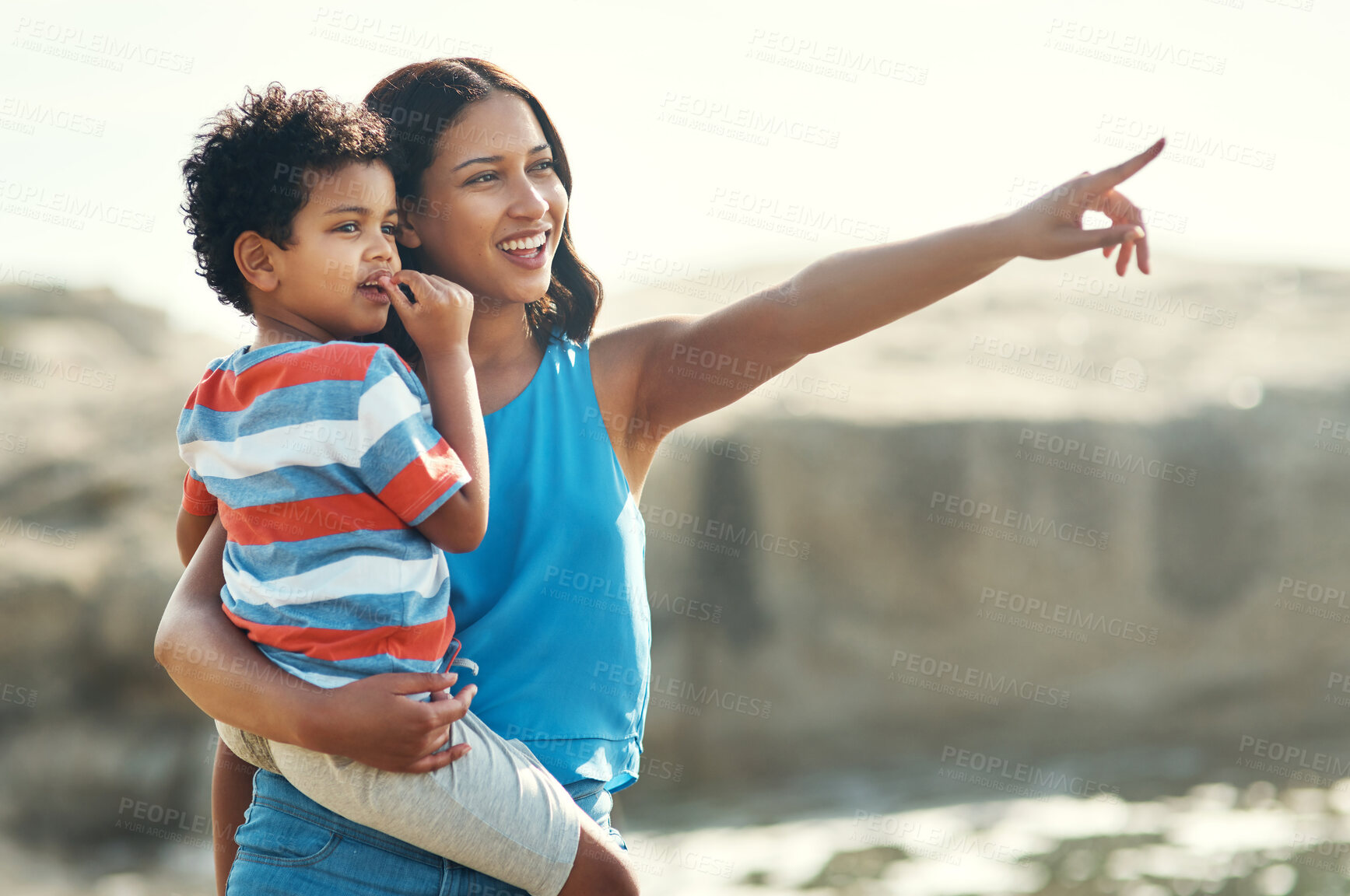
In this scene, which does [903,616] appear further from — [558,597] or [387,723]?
[387,723]

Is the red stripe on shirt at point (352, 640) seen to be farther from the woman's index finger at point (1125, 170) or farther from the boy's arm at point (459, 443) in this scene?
the woman's index finger at point (1125, 170)

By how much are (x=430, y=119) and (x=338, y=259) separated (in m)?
0.31

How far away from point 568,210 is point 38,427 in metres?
5.83

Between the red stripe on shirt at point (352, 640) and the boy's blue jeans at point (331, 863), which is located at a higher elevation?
the red stripe on shirt at point (352, 640)

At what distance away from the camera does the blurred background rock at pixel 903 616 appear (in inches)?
226

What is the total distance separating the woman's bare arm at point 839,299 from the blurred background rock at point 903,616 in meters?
4.29

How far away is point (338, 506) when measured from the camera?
1364 millimetres

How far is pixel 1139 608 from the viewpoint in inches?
303

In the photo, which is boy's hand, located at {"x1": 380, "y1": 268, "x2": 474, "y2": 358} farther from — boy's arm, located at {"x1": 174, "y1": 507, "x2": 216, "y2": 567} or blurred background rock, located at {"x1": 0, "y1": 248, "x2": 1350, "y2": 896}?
blurred background rock, located at {"x1": 0, "y1": 248, "x2": 1350, "y2": 896}

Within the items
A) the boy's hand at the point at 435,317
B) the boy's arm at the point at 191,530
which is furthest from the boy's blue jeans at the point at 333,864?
the boy's hand at the point at 435,317

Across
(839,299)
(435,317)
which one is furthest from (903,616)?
(435,317)

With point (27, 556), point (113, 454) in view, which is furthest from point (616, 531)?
point (113, 454)

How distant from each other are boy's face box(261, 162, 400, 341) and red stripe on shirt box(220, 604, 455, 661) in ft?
1.37

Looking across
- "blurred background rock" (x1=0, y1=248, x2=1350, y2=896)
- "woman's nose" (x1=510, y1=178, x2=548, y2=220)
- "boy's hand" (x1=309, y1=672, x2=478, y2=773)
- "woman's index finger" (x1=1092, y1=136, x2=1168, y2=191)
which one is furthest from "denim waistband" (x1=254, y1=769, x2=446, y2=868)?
"blurred background rock" (x1=0, y1=248, x2=1350, y2=896)
